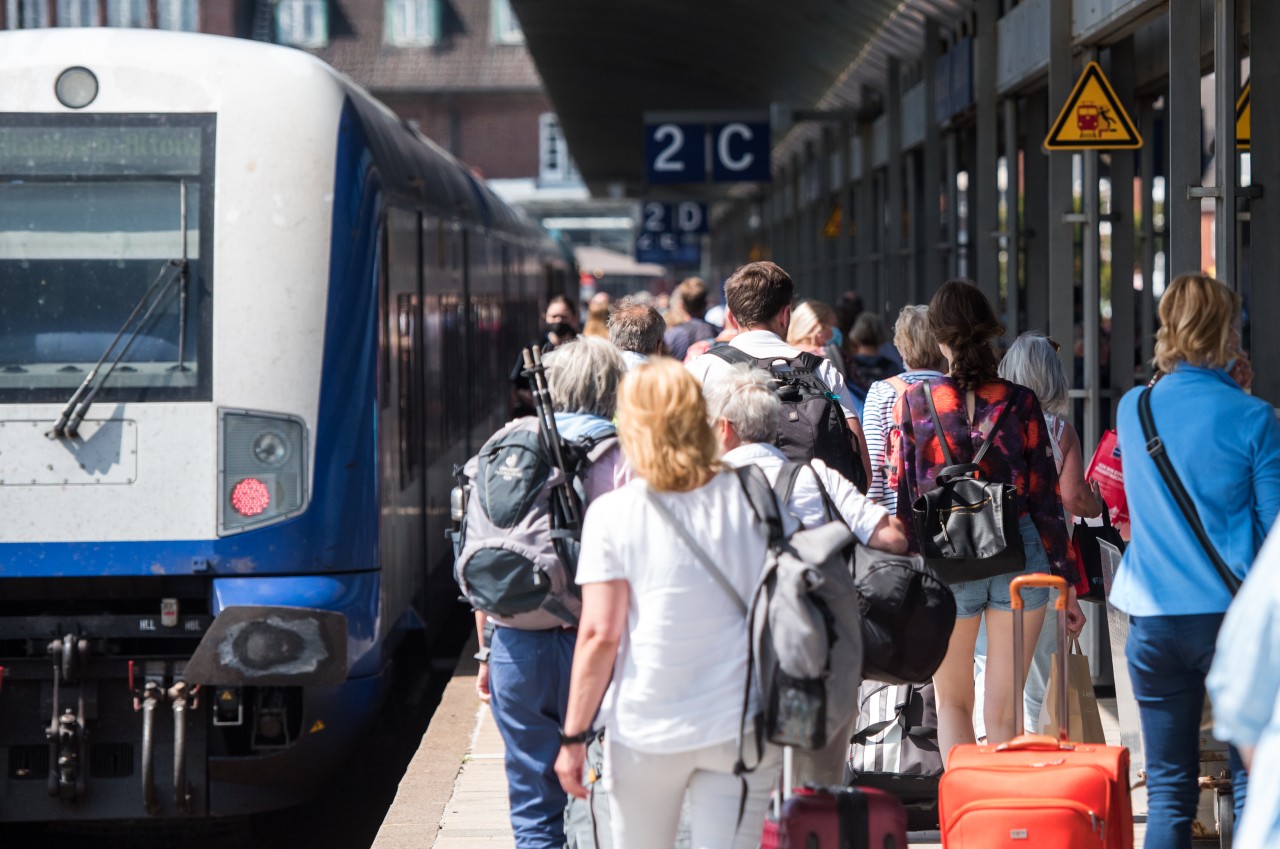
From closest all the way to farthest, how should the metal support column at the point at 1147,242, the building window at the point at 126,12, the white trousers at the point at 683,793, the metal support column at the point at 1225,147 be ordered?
the white trousers at the point at 683,793
the metal support column at the point at 1225,147
the metal support column at the point at 1147,242
the building window at the point at 126,12

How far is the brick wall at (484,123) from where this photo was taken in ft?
208

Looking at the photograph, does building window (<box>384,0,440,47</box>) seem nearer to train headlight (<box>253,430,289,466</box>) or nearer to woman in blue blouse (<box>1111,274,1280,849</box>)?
train headlight (<box>253,430,289,466</box>)

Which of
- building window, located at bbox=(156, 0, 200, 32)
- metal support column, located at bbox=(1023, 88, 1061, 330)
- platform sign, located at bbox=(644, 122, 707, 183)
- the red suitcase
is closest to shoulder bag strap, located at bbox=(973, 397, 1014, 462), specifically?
the red suitcase

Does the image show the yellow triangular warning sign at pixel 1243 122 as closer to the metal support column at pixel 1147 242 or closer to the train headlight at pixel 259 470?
the metal support column at pixel 1147 242

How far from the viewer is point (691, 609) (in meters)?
3.99

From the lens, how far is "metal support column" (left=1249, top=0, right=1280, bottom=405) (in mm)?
6219

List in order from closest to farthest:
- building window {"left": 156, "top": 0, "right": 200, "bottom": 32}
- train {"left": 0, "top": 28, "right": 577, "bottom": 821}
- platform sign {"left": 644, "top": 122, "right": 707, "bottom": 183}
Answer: train {"left": 0, "top": 28, "right": 577, "bottom": 821}, platform sign {"left": 644, "top": 122, "right": 707, "bottom": 183}, building window {"left": 156, "top": 0, "right": 200, "bottom": 32}

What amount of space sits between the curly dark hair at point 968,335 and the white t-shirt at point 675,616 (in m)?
1.87

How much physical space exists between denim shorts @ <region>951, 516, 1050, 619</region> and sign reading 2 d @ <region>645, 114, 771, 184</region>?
39.3 ft

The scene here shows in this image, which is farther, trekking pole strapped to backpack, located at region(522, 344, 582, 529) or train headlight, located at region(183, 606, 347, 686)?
train headlight, located at region(183, 606, 347, 686)

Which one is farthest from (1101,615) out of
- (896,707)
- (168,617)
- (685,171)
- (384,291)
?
(685,171)

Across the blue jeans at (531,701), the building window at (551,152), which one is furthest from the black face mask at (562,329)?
the building window at (551,152)

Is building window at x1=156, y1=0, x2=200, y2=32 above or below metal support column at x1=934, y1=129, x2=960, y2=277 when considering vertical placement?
above

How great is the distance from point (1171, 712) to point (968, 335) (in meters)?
1.52
